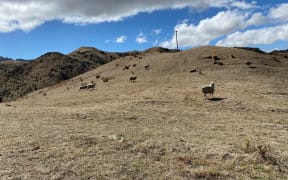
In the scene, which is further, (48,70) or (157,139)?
(48,70)

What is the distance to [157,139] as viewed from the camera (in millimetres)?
15297

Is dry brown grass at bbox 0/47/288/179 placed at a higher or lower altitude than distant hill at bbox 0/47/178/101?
lower

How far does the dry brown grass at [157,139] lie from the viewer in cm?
1172

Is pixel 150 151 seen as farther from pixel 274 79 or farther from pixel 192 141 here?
pixel 274 79

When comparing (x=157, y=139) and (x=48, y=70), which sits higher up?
(x=48, y=70)

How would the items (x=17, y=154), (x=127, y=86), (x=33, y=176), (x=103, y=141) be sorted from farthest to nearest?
1. (x=127, y=86)
2. (x=103, y=141)
3. (x=17, y=154)
4. (x=33, y=176)

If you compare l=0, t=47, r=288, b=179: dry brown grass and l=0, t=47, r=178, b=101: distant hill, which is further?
l=0, t=47, r=178, b=101: distant hill

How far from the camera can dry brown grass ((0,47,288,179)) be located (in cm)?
1172

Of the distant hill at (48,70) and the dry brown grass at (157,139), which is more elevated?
the distant hill at (48,70)

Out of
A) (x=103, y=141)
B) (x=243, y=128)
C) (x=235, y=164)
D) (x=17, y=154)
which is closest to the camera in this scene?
(x=235, y=164)

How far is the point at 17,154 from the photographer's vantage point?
13406 mm

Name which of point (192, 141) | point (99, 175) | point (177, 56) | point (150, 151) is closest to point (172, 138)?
point (192, 141)

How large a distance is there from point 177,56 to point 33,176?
48.2 metres

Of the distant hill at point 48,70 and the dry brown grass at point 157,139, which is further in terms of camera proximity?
the distant hill at point 48,70
